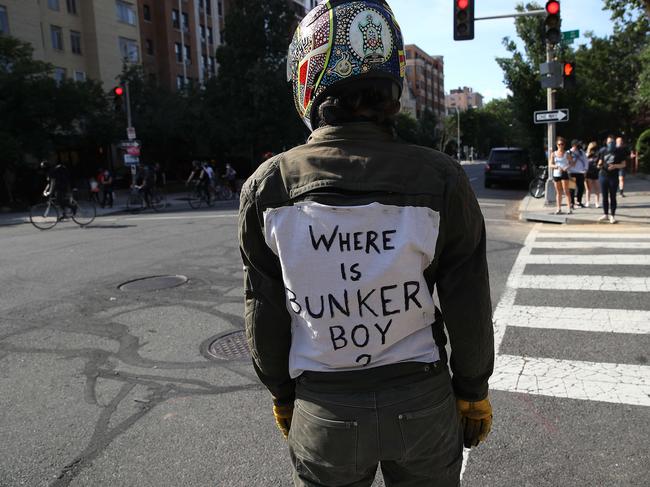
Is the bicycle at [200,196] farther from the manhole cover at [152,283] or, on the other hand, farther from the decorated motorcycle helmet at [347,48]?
the decorated motorcycle helmet at [347,48]

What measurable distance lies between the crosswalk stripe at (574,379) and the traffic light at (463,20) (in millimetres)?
10658

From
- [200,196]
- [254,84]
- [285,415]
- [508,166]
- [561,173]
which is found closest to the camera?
[285,415]

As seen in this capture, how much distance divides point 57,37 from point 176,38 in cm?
1348

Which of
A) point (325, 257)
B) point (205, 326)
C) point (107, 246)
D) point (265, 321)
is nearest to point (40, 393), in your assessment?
point (205, 326)

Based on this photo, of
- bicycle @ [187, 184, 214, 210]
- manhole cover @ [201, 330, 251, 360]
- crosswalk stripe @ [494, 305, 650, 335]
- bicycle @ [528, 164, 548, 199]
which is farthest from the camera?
bicycle @ [187, 184, 214, 210]

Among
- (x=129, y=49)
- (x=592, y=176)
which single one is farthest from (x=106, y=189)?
(x=129, y=49)

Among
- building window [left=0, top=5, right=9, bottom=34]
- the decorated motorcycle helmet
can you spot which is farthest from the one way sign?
building window [left=0, top=5, right=9, bottom=34]

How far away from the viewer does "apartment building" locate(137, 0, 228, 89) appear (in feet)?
166

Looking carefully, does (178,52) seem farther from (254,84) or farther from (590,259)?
(590,259)

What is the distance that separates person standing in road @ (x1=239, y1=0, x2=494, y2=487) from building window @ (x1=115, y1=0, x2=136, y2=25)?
163 feet

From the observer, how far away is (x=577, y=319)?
17.8ft

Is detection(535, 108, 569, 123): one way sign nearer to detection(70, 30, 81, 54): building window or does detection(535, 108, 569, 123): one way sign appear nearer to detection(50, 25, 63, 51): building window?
detection(50, 25, 63, 51): building window

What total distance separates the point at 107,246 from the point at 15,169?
18.5 m

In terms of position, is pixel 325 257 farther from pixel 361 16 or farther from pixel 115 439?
pixel 115 439
